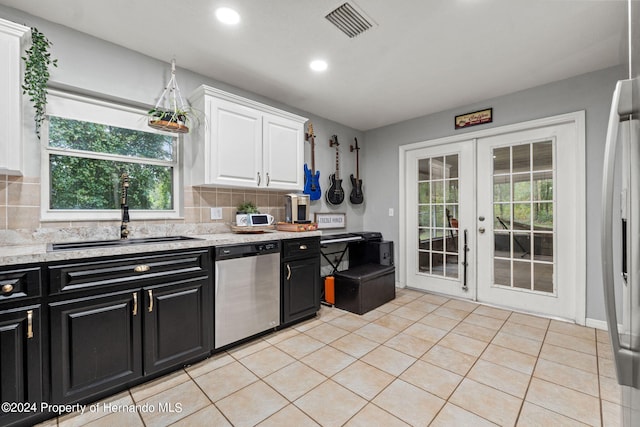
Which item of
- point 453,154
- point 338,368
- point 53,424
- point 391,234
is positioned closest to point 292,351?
point 338,368

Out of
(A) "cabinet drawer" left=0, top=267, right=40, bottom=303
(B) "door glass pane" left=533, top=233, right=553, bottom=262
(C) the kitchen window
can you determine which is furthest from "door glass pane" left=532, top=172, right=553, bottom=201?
(A) "cabinet drawer" left=0, top=267, right=40, bottom=303

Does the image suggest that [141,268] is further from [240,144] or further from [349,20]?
[349,20]

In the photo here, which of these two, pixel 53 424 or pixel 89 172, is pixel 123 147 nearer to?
pixel 89 172

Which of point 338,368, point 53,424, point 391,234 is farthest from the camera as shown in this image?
point 391,234

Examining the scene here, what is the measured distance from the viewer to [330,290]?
345cm

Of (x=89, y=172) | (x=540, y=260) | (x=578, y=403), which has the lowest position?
(x=578, y=403)

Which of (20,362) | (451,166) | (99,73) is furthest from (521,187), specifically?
(20,362)

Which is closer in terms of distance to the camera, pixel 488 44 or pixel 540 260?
pixel 488 44

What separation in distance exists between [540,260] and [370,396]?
2.55 meters

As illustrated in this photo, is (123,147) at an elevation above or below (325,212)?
above

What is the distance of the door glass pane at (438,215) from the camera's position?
12.3 feet

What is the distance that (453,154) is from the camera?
3727 millimetres

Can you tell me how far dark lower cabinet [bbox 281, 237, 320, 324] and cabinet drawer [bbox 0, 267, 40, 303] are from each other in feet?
5.43

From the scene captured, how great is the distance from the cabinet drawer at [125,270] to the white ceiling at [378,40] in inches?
65.2
